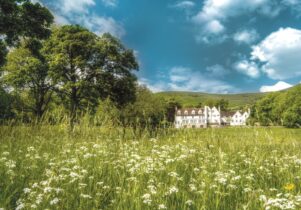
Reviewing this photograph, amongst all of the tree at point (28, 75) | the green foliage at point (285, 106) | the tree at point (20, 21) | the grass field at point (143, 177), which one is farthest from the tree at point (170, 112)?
the green foliage at point (285, 106)

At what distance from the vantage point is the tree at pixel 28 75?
3519 cm

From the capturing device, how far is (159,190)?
4000mm

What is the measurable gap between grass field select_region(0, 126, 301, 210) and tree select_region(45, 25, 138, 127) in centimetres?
2603

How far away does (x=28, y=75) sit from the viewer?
3600cm

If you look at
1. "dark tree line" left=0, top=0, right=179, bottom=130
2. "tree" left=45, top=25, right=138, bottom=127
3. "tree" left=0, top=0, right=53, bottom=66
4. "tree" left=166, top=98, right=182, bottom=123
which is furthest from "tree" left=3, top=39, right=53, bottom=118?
"tree" left=166, top=98, right=182, bottom=123

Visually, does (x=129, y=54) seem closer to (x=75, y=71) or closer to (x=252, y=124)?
(x=75, y=71)

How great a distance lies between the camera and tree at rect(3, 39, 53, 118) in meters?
35.2

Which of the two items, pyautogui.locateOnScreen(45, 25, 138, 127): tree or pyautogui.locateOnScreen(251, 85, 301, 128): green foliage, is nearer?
pyautogui.locateOnScreen(45, 25, 138, 127): tree

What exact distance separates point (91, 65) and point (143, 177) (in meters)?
33.2

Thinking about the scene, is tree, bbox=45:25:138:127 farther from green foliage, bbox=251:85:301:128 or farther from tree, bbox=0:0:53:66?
green foliage, bbox=251:85:301:128

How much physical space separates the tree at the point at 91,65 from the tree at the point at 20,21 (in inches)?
575

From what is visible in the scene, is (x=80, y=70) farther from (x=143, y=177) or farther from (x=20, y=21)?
(x=143, y=177)

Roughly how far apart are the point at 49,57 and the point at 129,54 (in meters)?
10.2

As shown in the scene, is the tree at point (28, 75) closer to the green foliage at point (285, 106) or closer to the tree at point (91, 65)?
the tree at point (91, 65)
